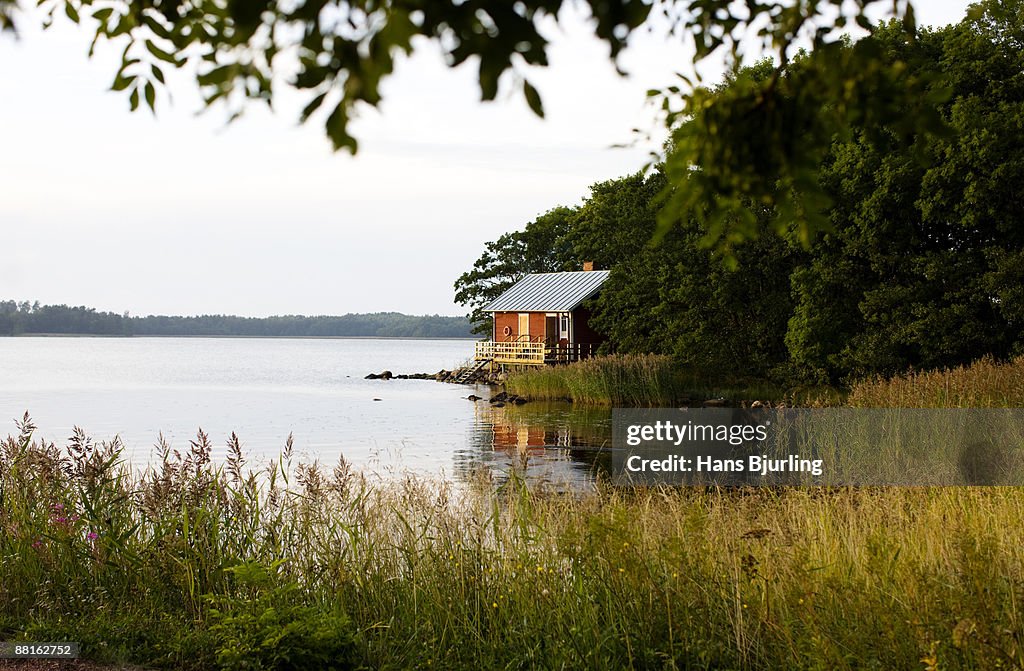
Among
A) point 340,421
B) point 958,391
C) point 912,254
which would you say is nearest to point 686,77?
point 958,391

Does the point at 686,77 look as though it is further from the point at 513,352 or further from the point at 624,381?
the point at 513,352

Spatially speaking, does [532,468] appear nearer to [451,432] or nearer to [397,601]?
[451,432]

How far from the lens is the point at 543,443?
23.7 metres

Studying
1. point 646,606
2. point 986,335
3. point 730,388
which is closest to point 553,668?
point 646,606

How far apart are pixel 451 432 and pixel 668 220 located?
25.7 meters

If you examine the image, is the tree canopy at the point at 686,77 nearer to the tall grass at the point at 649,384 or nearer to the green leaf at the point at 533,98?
the green leaf at the point at 533,98

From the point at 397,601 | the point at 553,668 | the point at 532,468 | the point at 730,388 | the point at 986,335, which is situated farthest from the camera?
the point at 730,388

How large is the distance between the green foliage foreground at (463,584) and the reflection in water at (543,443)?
7295mm

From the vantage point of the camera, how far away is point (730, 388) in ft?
108

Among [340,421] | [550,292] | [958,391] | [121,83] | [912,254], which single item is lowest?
[340,421]

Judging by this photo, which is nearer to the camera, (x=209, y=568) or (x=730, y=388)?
(x=209, y=568)

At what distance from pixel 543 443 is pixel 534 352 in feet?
83.6

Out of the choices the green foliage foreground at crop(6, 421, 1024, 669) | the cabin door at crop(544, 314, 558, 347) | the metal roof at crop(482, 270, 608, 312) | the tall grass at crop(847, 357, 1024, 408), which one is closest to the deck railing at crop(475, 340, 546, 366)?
the cabin door at crop(544, 314, 558, 347)

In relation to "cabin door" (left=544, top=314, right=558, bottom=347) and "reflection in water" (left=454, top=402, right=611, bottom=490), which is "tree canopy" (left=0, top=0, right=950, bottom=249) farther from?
"cabin door" (left=544, top=314, right=558, bottom=347)
